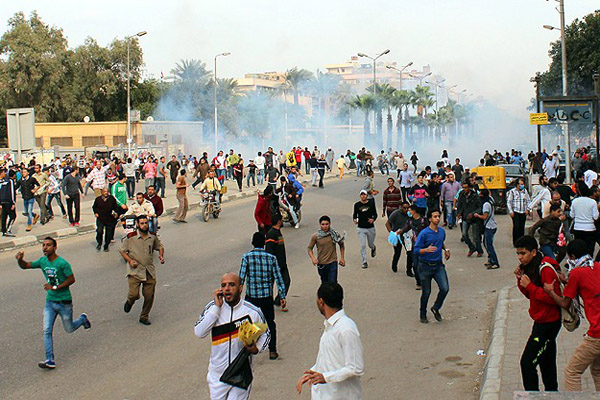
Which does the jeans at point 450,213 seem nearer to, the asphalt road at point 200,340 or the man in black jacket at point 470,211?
the asphalt road at point 200,340

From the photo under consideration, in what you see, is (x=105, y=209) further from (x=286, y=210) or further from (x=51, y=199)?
(x=51, y=199)

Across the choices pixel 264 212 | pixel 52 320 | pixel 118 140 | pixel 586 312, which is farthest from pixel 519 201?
pixel 118 140

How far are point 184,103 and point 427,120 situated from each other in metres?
41.6

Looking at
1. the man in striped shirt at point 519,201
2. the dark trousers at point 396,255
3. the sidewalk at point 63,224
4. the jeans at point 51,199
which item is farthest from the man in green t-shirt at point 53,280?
the jeans at point 51,199

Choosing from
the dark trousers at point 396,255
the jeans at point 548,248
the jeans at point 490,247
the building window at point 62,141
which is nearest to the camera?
the jeans at point 548,248

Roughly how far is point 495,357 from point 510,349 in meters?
0.40

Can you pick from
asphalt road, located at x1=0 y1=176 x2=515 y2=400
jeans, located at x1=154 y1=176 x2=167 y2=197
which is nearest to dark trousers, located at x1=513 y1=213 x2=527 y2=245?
asphalt road, located at x1=0 y1=176 x2=515 y2=400

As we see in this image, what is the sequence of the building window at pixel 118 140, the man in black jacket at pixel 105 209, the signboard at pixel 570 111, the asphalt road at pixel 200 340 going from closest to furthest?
the asphalt road at pixel 200 340
the man in black jacket at pixel 105 209
the signboard at pixel 570 111
the building window at pixel 118 140

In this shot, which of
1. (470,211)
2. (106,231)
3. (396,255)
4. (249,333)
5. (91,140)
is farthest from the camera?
(91,140)

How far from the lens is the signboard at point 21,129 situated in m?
18.1

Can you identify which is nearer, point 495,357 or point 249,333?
point 249,333

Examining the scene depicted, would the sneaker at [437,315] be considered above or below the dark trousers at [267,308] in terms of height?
below

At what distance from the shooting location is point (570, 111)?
2759 cm

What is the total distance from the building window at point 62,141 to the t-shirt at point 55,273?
5056 cm
